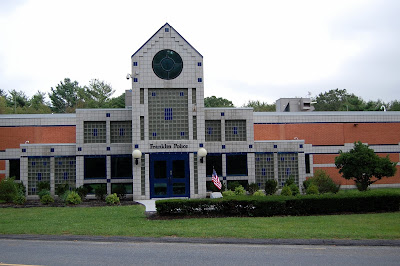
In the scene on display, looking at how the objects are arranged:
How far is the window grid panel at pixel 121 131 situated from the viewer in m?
26.6

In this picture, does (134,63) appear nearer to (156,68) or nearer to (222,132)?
(156,68)

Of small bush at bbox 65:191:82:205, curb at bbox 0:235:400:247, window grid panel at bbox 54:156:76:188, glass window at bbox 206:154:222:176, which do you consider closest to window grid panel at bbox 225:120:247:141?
glass window at bbox 206:154:222:176

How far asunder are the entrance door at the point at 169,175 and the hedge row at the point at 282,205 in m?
6.59

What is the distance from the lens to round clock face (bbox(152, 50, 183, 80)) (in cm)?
2456

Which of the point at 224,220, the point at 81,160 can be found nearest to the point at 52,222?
the point at 224,220

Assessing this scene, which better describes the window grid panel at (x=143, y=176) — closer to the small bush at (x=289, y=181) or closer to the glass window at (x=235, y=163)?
the glass window at (x=235, y=163)

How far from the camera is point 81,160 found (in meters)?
25.8

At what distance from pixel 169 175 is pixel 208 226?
946cm

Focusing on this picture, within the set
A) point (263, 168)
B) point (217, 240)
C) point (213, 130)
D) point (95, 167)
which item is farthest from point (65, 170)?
point (217, 240)

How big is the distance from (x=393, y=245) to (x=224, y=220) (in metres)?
6.48

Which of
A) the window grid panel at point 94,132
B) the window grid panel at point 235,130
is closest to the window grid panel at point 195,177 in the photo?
the window grid panel at point 235,130

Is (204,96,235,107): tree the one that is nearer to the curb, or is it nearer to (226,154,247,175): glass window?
(226,154,247,175): glass window

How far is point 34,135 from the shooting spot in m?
30.7

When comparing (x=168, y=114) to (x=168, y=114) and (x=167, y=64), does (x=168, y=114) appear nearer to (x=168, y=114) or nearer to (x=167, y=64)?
(x=168, y=114)
